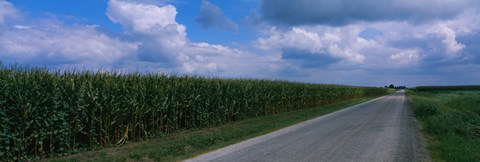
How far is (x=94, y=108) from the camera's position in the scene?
1302 cm

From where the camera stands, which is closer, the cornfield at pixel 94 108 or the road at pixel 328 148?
the road at pixel 328 148

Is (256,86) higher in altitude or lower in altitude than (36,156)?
higher

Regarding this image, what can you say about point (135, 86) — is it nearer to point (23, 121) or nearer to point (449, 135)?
point (23, 121)

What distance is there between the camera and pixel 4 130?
10.2 metres

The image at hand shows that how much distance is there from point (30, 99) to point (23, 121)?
24.4 inches

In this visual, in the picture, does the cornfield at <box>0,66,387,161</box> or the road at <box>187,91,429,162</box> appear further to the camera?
the cornfield at <box>0,66,387,161</box>

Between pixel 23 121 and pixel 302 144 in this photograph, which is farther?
pixel 302 144

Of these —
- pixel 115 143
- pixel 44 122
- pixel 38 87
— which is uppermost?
pixel 38 87

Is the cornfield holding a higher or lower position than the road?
higher

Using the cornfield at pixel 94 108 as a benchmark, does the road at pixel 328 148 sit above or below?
below

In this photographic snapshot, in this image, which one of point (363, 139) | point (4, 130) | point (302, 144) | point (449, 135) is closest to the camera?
point (4, 130)

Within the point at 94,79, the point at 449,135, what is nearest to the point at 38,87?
the point at 94,79

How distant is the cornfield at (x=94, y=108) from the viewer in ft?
35.0

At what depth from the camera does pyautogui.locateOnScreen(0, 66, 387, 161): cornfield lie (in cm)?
1066
